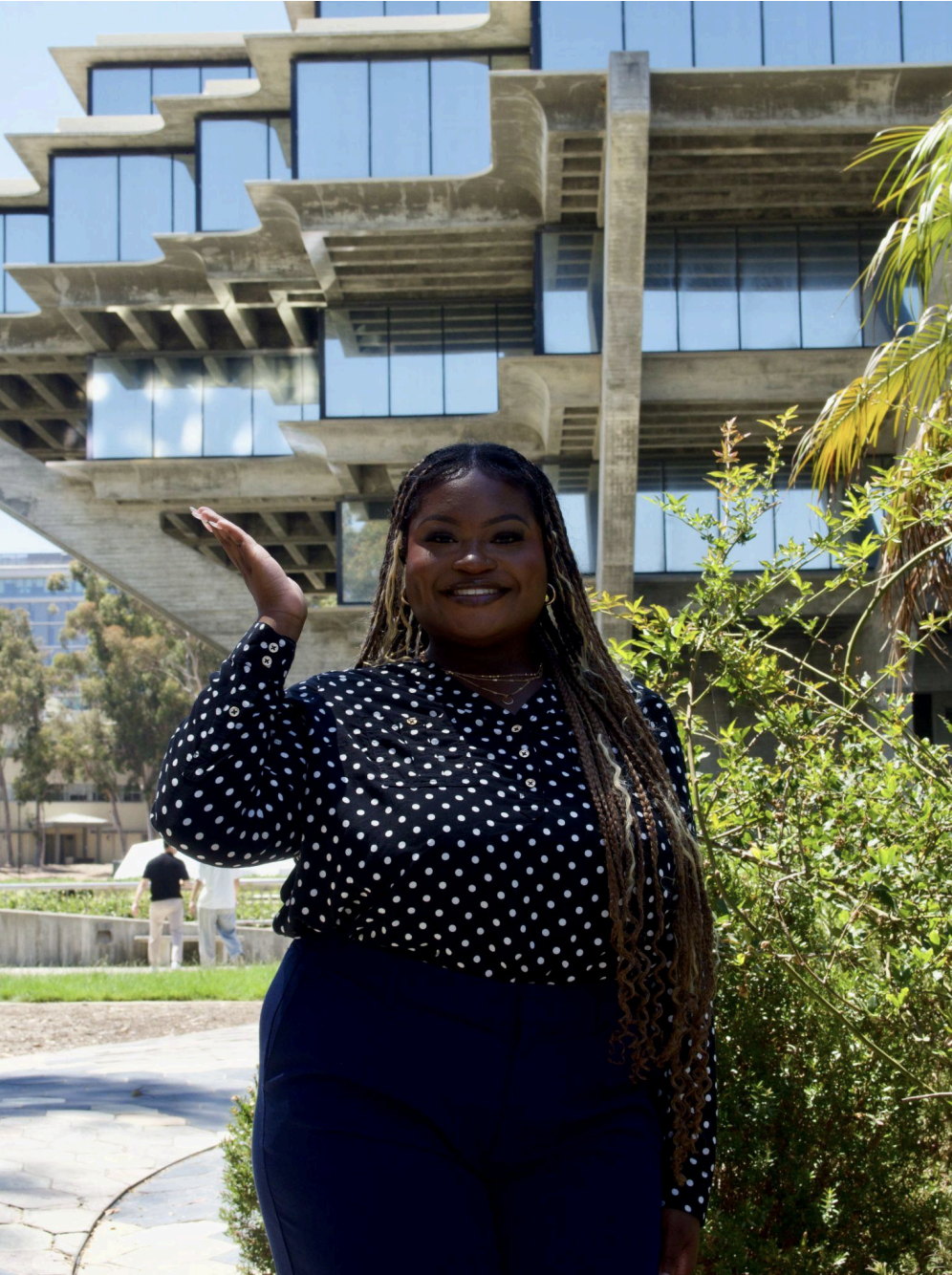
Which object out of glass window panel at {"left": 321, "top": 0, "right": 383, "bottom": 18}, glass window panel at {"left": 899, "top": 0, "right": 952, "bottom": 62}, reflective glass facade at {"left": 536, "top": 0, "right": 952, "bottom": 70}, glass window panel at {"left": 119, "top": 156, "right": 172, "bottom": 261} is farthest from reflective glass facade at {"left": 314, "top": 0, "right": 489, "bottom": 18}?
glass window panel at {"left": 899, "top": 0, "right": 952, "bottom": 62}

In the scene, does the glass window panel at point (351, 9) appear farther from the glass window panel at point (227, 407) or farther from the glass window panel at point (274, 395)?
the glass window panel at point (227, 407)

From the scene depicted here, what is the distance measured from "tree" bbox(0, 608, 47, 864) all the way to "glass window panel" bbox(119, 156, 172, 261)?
3524cm

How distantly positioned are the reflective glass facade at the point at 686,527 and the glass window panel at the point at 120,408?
9850 millimetres

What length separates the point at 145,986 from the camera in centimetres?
1282

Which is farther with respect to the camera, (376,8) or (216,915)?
(376,8)

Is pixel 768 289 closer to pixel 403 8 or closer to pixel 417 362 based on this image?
pixel 417 362

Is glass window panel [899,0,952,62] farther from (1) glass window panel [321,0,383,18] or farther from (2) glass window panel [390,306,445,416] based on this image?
(1) glass window panel [321,0,383,18]

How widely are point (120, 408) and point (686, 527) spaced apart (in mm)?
12012

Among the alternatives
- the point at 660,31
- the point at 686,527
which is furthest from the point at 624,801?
the point at 660,31

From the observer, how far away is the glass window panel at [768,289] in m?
21.9

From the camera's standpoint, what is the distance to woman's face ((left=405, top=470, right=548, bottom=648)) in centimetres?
211

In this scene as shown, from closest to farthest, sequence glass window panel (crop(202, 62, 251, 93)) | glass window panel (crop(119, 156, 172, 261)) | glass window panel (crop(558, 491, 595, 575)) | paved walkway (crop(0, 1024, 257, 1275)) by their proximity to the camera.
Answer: paved walkway (crop(0, 1024, 257, 1275)) → glass window panel (crop(558, 491, 595, 575)) → glass window panel (crop(119, 156, 172, 261)) → glass window panel (crop(202, 62, 251, 93))

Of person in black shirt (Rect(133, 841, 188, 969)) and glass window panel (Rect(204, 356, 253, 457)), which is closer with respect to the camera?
person in black shirt (Rect(133, 841, 188, 969))

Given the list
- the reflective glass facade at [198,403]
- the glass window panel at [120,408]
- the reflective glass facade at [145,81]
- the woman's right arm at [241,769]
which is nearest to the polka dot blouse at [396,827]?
the woman's right arm at [241,769]
